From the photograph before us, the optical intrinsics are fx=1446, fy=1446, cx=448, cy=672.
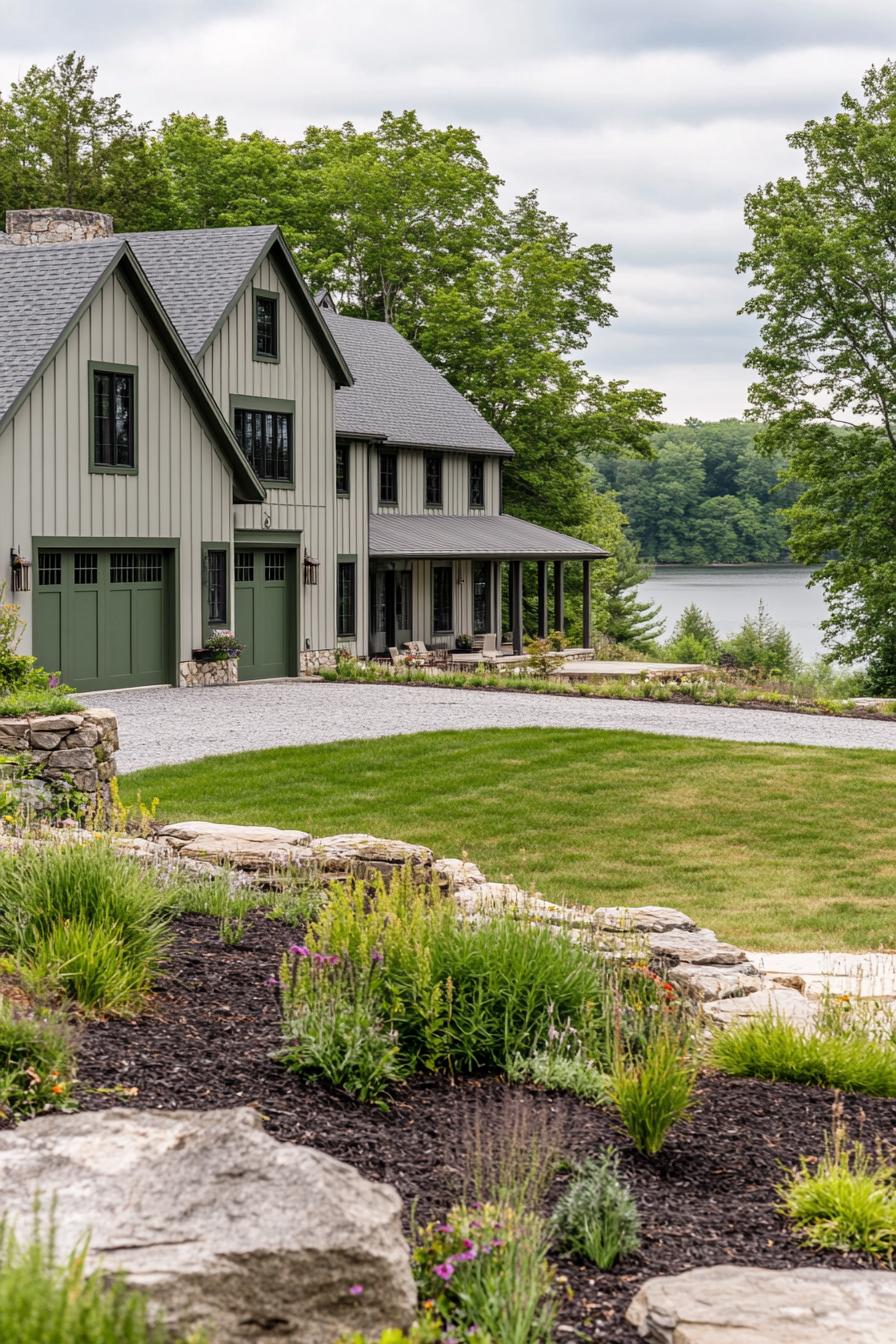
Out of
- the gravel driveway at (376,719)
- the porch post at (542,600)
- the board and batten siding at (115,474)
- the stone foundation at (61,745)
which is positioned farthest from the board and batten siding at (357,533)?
the stone foundation at (61,745)

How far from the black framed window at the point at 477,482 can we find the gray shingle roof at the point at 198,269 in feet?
39.5

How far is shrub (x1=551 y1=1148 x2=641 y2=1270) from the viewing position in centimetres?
403

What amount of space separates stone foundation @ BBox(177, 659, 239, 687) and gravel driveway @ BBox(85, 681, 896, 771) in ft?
1.58

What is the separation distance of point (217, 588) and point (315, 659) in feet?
12.6

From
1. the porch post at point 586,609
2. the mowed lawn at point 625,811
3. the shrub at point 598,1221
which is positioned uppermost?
the porch post at point 586,609

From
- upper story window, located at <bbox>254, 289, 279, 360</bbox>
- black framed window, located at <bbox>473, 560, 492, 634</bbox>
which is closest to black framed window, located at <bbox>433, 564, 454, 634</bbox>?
black framed window, located at <bbox>473, 560, 492, 634</bbox>

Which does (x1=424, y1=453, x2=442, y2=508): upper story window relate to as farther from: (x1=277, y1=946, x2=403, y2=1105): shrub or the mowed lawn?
(x1=277, y1=946, x2=403, y2=1105): shrub

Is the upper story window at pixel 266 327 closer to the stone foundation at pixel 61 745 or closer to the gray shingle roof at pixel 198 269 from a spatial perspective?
the gray shingle roof at pixel 198 269

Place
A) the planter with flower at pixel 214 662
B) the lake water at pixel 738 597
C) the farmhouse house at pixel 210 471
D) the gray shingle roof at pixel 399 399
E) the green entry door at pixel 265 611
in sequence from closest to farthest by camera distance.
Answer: the farmhouse house at pixel 210 471 < the planter with flower at pixel 214 662 < the green entry door at pixel 265 611 < the gray shingle roof at pixel 399 399 < the lake water at pixel 738 597

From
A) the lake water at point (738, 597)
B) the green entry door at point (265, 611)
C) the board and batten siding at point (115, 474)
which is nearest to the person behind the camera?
the board and batten siding at point (115, 474)

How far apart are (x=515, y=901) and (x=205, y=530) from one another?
63.4 ft

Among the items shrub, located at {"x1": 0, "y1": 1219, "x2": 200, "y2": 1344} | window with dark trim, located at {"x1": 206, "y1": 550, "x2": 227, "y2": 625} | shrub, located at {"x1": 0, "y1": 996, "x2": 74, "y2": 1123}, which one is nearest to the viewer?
shrub, located at {"x1": 0, "y1": 1219, "x2": 200, "y2": 1344}

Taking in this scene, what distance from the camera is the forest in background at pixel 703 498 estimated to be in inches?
3511

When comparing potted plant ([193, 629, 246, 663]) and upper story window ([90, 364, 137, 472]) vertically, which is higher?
upper story window ([90, 364, 137, 472])
